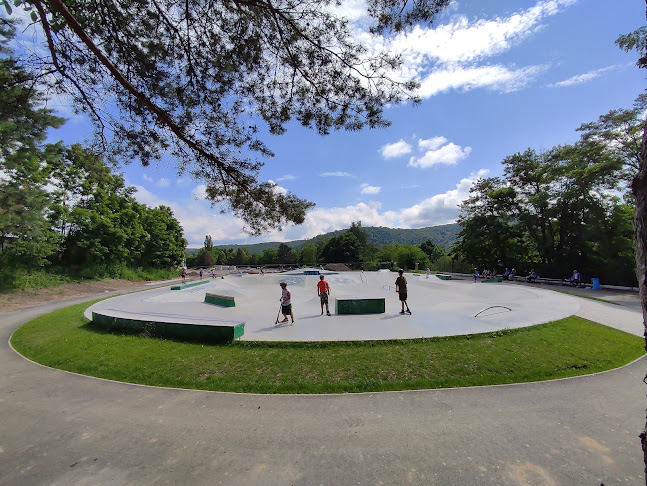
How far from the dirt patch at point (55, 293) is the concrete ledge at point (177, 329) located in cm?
1201

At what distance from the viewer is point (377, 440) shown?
3828 millimetres

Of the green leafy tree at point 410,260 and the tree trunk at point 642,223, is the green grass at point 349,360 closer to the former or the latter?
the tree trunk at point 642,223

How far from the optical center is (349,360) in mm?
6453

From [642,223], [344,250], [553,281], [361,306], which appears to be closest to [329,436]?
[642,223]

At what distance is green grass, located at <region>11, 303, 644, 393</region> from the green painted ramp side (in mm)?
3511

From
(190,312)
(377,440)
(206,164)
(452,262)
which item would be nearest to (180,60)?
(206,164)

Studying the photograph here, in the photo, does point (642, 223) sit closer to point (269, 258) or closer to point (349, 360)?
point (349, 360)

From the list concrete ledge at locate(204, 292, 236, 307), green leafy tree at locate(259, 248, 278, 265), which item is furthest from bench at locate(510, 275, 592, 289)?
green leafy tree at locate(259, 248, 278, 265)

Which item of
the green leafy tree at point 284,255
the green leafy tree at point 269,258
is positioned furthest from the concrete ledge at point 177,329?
the green leafy tree at point 269,258

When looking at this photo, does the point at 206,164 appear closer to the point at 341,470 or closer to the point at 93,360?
the point at 341,470

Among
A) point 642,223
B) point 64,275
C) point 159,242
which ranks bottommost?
point 64,275

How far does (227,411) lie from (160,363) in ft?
9.86

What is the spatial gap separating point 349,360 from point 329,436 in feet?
8.39

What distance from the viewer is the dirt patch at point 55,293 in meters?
17.8
